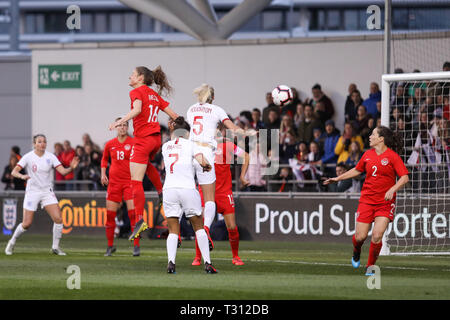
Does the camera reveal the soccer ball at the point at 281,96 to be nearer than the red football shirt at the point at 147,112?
No

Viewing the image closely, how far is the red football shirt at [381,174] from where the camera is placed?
12.5m

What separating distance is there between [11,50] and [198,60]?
28.9 feet

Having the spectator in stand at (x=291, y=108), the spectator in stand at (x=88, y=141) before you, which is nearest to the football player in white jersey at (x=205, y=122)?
the spectator in stand at (x=291, y=108)

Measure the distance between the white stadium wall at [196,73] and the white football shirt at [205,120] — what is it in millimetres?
10897

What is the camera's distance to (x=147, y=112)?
1352 centimetres

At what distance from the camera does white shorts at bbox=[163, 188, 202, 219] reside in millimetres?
11859

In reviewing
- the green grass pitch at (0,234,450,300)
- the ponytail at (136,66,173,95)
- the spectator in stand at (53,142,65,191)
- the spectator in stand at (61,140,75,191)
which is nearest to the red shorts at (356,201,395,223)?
the green grass pitch at (0,234,450,300)

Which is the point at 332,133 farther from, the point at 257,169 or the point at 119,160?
the point at 119,160

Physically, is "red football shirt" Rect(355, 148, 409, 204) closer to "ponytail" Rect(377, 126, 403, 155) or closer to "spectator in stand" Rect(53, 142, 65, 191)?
"ponytail" Rect(377, 126, 403, 155)

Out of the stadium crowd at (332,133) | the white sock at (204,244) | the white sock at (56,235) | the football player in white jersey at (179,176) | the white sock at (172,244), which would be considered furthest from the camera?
the stadium crowd at (332,133)

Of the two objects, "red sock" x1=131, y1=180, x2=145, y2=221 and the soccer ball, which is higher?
Result: the soccer ball

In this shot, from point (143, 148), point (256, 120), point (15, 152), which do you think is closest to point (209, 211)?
Answer: point (143, 148)

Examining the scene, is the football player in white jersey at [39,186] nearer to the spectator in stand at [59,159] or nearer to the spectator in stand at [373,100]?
the spectator in stand at [59,159]

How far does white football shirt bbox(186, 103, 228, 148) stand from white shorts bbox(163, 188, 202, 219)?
1576 millimetres
